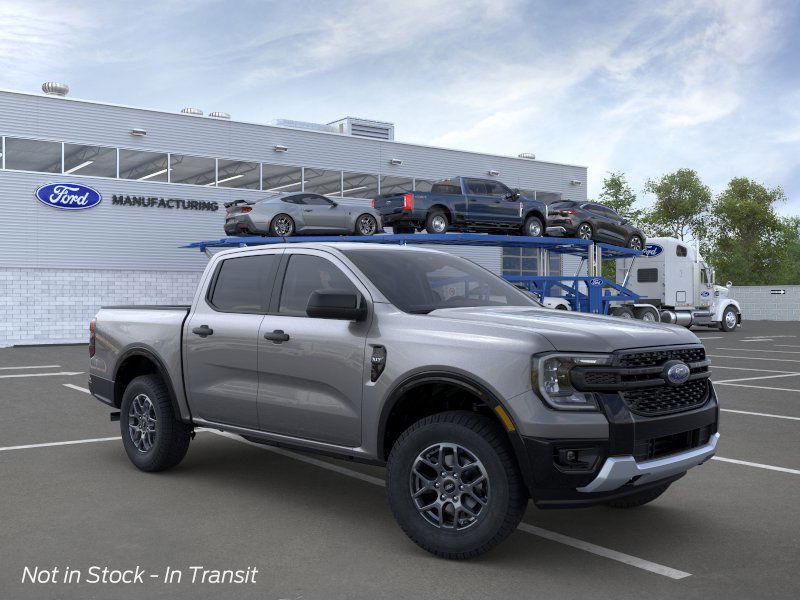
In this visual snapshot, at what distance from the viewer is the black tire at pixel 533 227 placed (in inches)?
958

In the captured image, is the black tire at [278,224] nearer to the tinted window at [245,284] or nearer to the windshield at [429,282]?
the tinted window at [245,284]

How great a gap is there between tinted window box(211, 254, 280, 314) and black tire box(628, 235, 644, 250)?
2278 cm

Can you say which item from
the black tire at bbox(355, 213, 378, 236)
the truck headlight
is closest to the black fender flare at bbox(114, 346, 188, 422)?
the truck headlight

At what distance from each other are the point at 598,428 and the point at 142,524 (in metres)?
2.96

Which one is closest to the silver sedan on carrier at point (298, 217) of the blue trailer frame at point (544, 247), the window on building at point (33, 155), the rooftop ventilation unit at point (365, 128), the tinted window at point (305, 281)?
the blue trailer frame at point (544, 247)

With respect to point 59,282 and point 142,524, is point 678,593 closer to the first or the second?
point 142,524

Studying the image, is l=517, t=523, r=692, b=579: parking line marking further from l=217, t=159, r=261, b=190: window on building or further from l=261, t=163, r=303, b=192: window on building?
l=261, t=163, r=303, b=192: window on building

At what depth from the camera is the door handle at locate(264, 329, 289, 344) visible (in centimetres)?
580

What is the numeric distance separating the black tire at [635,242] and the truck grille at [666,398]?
2330 centimetres

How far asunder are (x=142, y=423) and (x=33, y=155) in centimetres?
2322

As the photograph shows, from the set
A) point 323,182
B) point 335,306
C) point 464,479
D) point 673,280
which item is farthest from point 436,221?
point 464,479

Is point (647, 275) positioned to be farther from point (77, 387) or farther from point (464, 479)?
point (464, 479)

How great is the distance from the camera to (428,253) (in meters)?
6.31

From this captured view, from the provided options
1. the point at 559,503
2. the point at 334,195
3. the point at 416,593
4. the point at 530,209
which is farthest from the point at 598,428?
the point at 334,195
